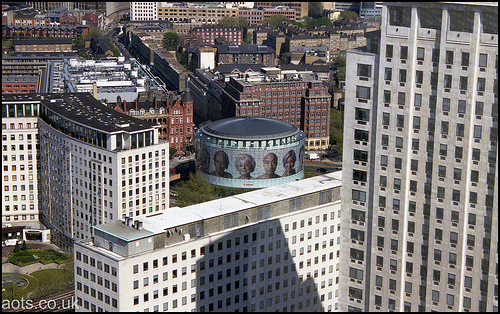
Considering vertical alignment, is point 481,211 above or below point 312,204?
above

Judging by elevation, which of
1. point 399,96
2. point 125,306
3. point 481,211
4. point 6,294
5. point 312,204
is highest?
point 399,96

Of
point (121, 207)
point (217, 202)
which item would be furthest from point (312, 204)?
point (121, 207)

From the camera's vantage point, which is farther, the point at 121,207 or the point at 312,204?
the point at 121,207

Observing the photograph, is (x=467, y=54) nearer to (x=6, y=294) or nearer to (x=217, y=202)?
(x=217, y=202)

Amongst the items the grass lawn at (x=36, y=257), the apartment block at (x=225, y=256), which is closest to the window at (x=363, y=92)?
the apartment block at (x=225, y=256)

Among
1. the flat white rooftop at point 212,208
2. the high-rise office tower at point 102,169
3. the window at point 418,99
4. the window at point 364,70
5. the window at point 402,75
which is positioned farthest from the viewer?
the high-rise office tower at point 102,169

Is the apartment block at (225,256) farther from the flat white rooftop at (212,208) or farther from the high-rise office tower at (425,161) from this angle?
the high-rise office tower at (425,161)
